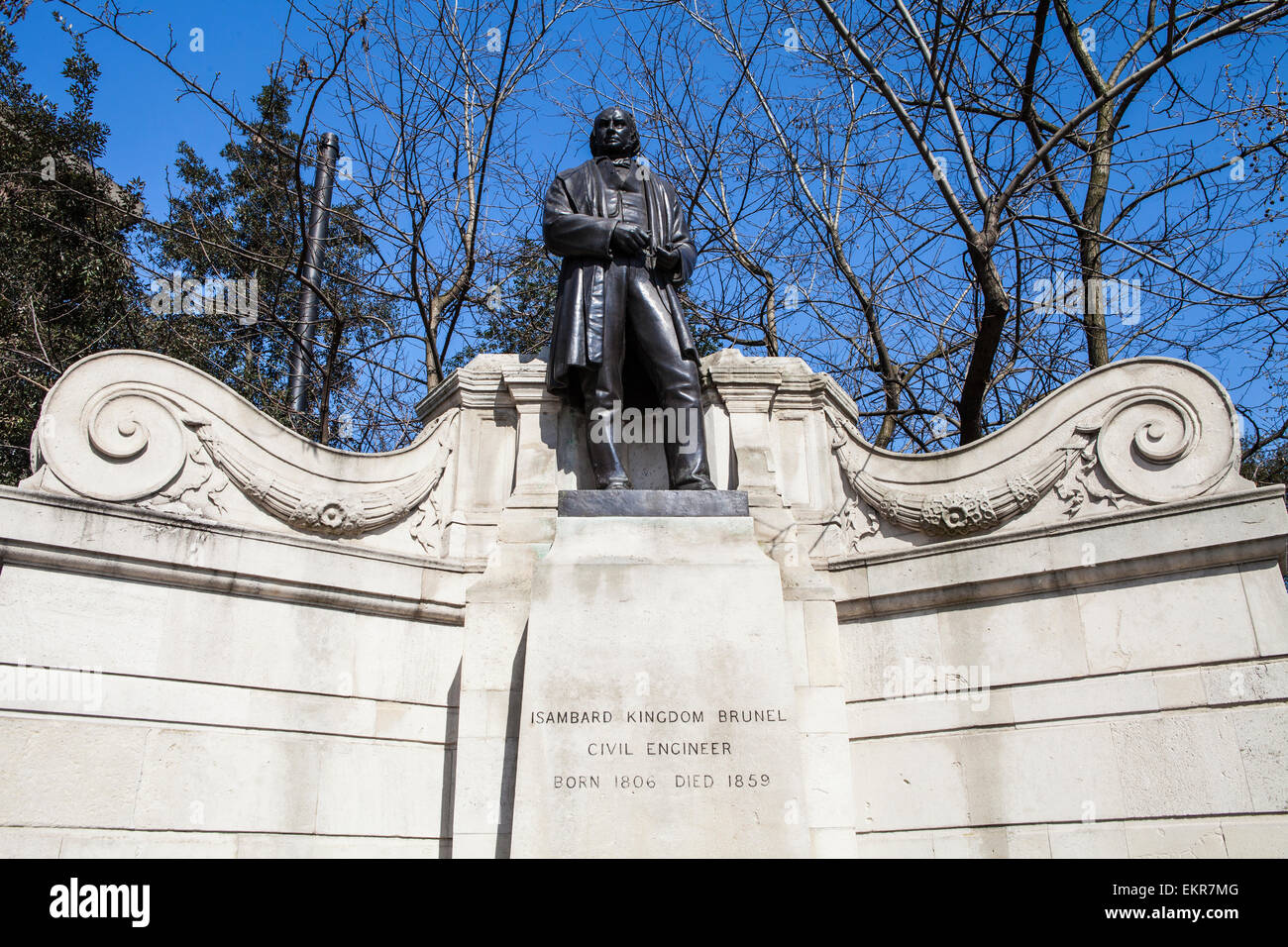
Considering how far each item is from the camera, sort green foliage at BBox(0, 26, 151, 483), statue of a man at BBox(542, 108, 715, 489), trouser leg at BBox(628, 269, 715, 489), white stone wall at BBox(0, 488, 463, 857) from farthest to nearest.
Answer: green foliage at BBox(0, 26, 151, 483), statue of a man at BBox(542, 108, 715, 489), trouser leg at BBox(628, 269, 715, 489), white stone wall at BBox(0, 488, 463, 857)

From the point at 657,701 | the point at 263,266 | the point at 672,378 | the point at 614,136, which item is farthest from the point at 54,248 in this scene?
the point at 657,701

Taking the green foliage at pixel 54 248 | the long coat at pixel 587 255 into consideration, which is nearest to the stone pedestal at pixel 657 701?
the long coat at pixel 587 255

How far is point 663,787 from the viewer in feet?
20.6

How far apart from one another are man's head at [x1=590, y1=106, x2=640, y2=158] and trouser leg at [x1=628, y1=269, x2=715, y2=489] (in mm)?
1348

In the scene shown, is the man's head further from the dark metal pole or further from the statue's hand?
the dark metal pole

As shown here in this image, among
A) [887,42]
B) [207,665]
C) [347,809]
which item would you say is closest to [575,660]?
[347,809]

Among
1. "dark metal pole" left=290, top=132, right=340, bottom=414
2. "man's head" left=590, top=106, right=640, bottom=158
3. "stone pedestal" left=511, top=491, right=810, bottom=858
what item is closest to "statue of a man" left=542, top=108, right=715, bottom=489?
"man's head" left=590, top=106, right=640, bottom=158

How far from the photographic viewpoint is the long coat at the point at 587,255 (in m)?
8.40

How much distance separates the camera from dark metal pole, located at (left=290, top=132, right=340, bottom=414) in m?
13.3

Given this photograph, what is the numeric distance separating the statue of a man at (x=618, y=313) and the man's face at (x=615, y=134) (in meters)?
0.27

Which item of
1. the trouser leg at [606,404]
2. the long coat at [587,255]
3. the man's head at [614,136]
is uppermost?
the man's head at [614,136]

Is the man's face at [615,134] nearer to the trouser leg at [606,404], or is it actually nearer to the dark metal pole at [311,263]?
the trouser leg at [606,404]

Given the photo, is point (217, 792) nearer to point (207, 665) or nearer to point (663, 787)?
point (207, 665)

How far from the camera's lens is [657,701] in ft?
21.5
